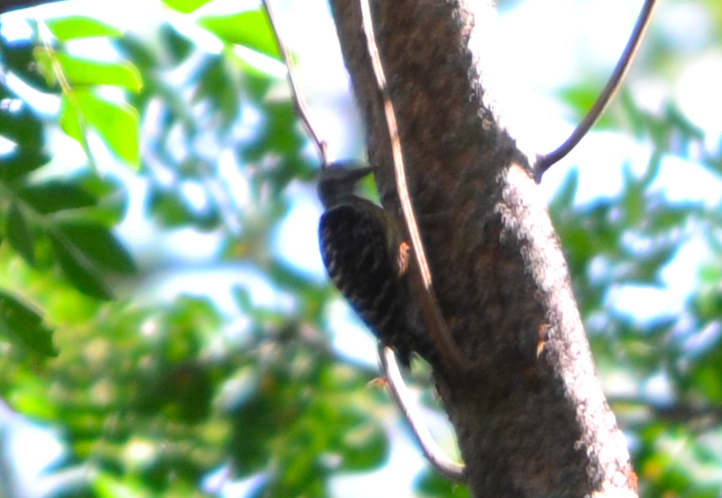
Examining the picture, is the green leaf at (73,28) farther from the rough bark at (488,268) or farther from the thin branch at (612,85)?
the thin branch at (612,85)

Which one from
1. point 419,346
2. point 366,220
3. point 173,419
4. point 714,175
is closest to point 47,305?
point 173,419

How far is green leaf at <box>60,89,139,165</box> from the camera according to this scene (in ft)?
8.14

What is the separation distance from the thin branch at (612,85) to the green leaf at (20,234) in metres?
1.28

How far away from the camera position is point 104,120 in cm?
252

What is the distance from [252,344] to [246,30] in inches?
80.0

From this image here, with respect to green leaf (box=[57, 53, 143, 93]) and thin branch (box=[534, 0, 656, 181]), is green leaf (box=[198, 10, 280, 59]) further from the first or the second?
thin branch (box=[534, 0, 656, 181])

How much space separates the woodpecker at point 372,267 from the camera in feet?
9.52

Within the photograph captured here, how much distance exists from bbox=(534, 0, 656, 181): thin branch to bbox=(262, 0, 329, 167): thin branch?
2.01 ft

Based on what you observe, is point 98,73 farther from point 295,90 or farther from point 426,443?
point 426,443

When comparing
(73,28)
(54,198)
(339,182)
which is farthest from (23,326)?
(339,182)

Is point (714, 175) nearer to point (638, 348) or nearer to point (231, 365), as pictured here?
point (638, 348)

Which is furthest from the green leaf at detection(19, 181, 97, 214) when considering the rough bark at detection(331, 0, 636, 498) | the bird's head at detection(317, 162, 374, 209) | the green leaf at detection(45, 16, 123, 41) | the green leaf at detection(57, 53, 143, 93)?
the bird's head at detection(317, 162, 374, 209)

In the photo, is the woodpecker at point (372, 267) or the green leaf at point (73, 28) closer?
the green leaf at point (73, 28)

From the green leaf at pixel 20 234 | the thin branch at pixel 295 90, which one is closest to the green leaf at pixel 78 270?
the green leaf at pixel 20 234
